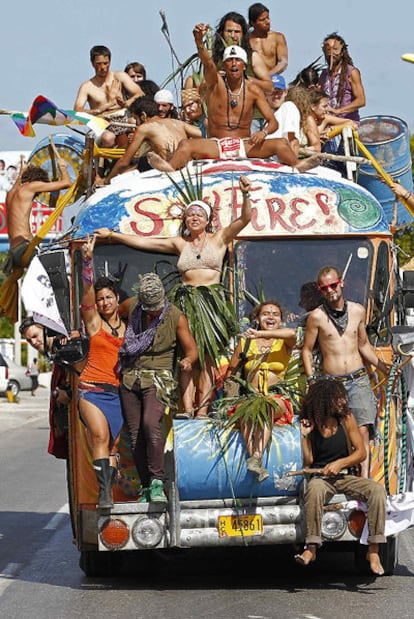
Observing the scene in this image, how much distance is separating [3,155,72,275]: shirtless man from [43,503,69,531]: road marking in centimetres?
348

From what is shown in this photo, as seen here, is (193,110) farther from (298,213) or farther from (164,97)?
(298,213)

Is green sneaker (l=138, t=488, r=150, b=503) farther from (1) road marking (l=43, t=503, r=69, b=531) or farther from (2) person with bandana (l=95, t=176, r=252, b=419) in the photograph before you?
(1) road marking (l=43, t=503, r=69, b=531)

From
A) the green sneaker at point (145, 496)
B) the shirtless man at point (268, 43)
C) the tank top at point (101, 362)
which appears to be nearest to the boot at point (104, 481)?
the green sneaker at point (145, 496)

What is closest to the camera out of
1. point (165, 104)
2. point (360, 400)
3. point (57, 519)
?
point (360, 400)

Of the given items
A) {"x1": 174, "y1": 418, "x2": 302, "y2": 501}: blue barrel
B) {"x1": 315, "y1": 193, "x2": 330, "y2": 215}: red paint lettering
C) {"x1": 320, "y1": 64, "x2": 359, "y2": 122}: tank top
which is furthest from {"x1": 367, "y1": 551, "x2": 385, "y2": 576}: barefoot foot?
{"x1": 320, "y1": 64, "x2": 359, "y2": 122}: tank top

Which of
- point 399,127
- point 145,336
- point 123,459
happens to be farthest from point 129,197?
point 399,127

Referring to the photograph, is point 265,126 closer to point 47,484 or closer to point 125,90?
point 125,90

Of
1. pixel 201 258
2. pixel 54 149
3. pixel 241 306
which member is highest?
pixel 54 149

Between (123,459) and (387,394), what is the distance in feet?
6.14

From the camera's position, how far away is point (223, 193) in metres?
10.7

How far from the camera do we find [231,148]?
11.4 m

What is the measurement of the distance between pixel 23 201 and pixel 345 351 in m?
3.44

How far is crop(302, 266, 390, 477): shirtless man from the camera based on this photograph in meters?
9.88

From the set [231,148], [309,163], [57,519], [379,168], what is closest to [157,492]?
[309,163]
